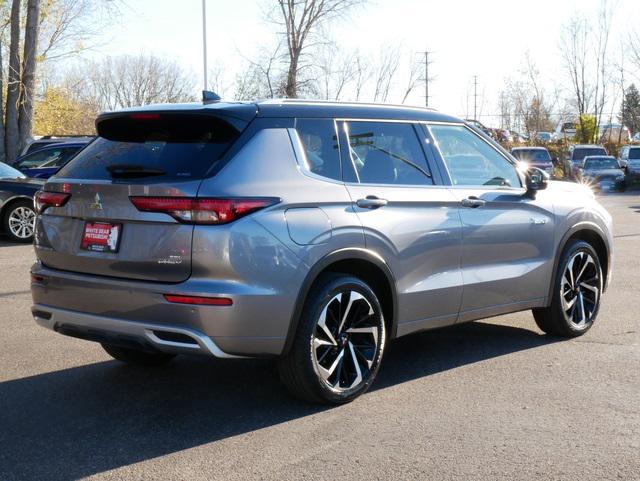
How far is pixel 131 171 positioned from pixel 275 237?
920 millimetres

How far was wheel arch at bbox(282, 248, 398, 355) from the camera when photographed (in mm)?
4867

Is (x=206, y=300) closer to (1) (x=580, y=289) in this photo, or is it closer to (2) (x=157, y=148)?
(2) (x=157, y=148)

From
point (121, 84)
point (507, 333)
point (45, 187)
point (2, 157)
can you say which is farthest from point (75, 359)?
point (121, 84)

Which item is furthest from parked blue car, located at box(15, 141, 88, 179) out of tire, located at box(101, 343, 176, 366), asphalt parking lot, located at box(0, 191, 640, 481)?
tire, located at box(101, 343, 176, 366)

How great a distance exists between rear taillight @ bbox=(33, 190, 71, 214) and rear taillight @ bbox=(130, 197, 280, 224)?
748 mm

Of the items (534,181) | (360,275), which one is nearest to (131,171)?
(360,275)

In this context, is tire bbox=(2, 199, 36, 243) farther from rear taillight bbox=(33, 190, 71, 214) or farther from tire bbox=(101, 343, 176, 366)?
rear taillight bbox=(33, 190, 71, 214)

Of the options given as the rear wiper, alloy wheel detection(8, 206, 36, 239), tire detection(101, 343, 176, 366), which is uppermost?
the rear wiper

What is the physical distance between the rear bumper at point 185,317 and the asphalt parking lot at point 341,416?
47 centimetres

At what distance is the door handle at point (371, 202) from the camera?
17.3 feet

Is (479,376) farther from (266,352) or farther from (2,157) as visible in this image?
(2,157)

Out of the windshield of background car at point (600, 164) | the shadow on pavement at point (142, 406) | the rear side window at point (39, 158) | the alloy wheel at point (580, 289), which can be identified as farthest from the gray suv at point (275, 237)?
the windshield of background car at point (600, 164)

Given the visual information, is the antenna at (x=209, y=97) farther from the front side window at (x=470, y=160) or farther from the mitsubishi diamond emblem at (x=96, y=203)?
the front side window at (x=470, y=160)

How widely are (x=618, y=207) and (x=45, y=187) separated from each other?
853 inches
